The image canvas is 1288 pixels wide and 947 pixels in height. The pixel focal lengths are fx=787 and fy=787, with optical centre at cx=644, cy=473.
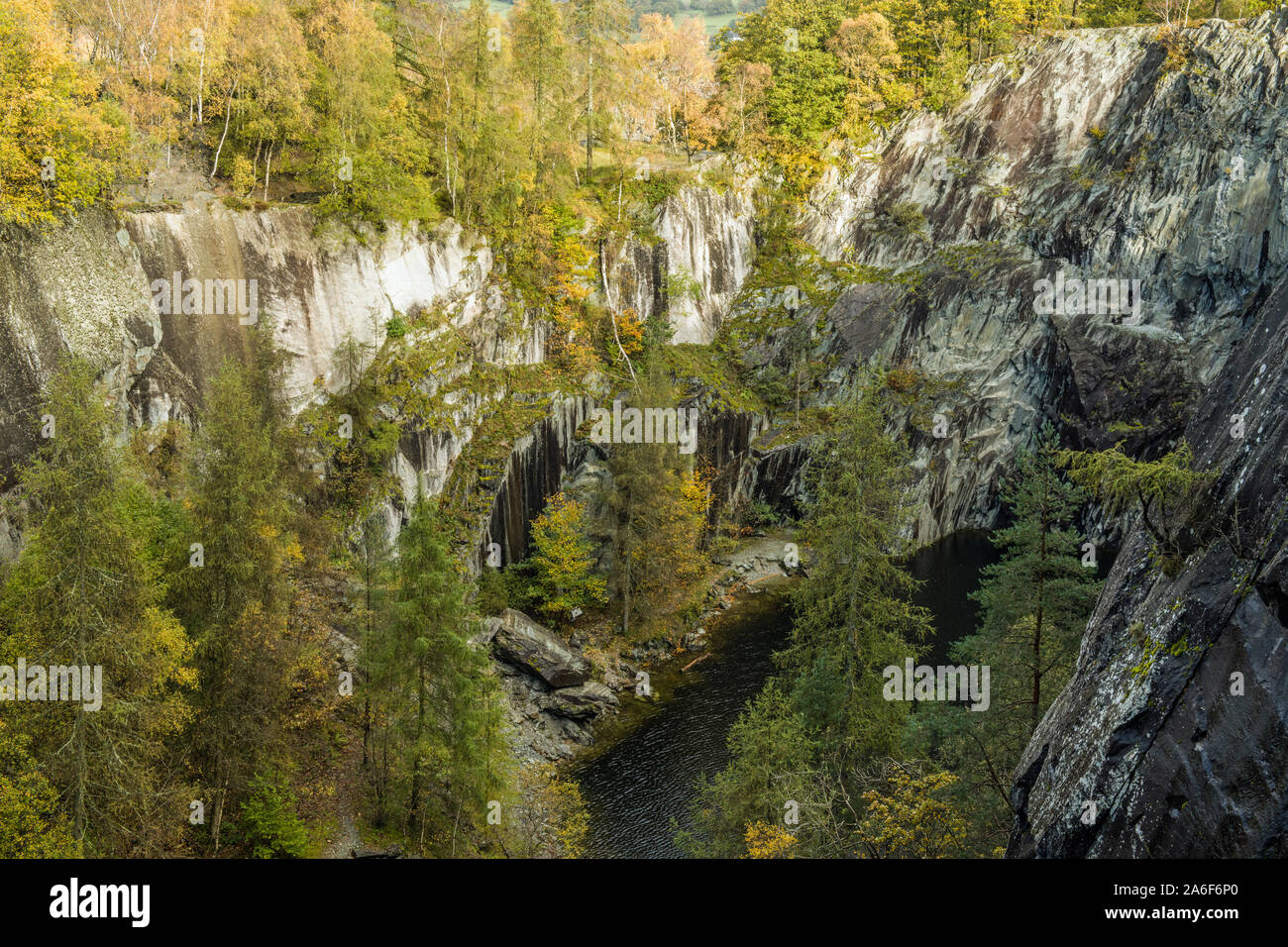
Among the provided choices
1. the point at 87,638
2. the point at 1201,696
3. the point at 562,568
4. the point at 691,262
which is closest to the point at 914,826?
the point at 1201,696

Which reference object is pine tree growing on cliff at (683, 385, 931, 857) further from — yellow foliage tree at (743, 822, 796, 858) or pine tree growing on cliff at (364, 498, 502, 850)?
pine tree growing on cliff at (364, 498, 502, 850)

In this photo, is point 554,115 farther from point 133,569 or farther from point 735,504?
point 133,569

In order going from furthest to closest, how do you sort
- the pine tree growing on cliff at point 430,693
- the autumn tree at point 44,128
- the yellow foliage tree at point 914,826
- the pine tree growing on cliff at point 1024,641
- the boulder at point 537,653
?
the boulder at point 537,653 < the autumn tree at point 44,128 < the pine tree growing on cliff at point 430,693 < the pine tree growing on cliff at point 1024,641 < the yellow foliage tree at point 914,826

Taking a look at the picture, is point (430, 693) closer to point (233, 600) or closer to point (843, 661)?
point (233, 600)

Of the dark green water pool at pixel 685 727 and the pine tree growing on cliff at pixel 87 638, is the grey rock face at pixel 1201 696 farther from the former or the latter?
the pine tree growing on cliff at pixel 87 638

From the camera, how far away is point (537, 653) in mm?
34938

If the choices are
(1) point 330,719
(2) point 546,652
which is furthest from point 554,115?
(1) point 330,719

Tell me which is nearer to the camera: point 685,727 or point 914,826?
point 914,826

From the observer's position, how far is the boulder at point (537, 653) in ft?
113

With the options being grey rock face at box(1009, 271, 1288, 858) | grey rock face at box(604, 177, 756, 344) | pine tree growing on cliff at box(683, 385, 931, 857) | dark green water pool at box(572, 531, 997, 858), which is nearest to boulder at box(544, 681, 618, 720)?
dark green water pool at box(572, 531, 997, 858)

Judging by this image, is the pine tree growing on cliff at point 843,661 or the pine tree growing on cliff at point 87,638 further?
the pine tree growing on cliff at point 843,661

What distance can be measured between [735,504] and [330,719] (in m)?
30.6

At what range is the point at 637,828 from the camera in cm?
2675

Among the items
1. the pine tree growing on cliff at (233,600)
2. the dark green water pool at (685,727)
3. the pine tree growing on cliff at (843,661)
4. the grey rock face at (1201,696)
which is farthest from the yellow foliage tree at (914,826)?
the pine tree growing on cliff at (233,600)
